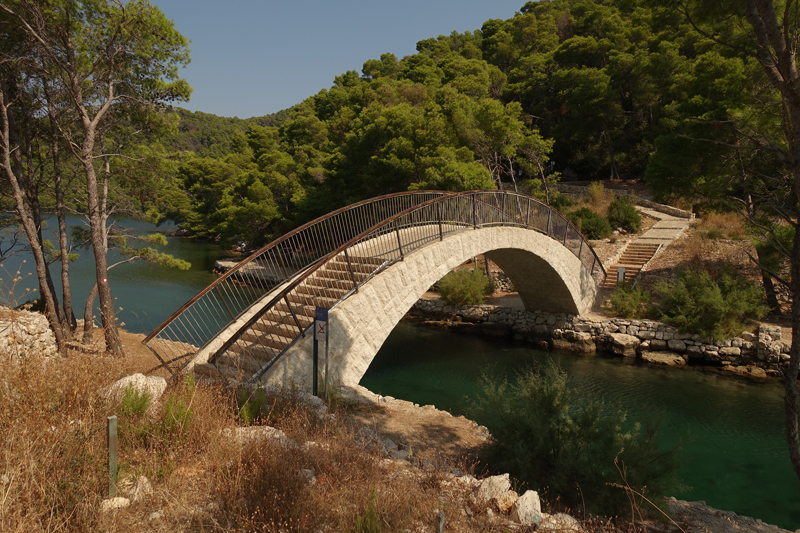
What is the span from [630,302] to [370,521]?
1433cm

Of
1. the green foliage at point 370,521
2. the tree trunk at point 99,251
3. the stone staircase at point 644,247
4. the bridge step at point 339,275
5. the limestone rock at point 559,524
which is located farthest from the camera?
the stone staircase at point 644,247

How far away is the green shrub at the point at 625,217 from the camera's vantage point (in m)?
22.3

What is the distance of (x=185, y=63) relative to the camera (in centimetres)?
1075

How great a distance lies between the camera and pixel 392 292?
27.4 feet

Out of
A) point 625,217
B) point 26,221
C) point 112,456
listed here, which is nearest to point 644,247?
point 625,217

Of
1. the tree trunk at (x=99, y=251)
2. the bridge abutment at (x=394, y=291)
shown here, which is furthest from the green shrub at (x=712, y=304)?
the tree trunk at (x=99, y=251)

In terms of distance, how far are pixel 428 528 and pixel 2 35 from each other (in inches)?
504

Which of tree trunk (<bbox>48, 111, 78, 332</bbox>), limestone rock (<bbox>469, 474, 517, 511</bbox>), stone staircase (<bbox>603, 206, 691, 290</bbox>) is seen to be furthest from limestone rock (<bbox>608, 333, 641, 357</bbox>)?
tree trunk (<bbox>48, 111, 78, 332</bbox>)

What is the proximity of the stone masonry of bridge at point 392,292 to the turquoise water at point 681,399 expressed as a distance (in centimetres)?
232

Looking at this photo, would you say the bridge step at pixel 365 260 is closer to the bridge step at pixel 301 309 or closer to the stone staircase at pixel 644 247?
the bridge step at pixel 301 309

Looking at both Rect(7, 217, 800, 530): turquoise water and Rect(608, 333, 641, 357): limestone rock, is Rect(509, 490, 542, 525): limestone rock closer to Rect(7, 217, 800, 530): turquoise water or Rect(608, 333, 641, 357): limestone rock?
Rect(7, 217, 800, 530): turquoise water

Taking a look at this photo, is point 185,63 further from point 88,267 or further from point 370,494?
point 88,267

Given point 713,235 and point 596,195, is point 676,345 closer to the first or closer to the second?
point 713,235

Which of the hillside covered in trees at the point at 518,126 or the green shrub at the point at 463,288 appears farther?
the green shrub at the point at 463,288
